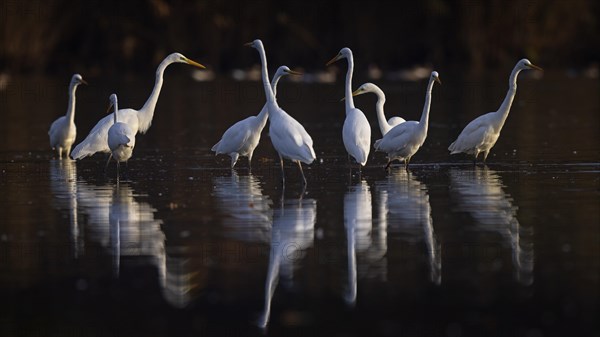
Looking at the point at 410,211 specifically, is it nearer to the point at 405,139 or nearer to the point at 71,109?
the point at 405,139

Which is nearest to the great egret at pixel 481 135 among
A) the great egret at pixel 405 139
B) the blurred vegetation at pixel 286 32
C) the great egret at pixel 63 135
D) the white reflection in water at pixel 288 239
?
the great egret at pixel 405 139

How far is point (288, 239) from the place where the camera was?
1055cm

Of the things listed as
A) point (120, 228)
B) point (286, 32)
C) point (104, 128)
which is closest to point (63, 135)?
point (104, 128)

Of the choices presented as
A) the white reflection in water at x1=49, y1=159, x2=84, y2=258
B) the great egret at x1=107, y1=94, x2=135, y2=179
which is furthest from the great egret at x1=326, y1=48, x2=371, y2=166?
the white reflection in water at x1=49, y1=159, x2=84, y2=258

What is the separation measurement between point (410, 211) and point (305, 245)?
2.10m

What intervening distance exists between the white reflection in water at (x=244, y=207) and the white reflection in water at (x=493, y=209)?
2.03 metres

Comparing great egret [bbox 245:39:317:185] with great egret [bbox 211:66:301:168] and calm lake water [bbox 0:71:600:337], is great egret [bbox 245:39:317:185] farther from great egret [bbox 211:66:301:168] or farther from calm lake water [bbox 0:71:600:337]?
great egret [bbox 211:66:301:168]

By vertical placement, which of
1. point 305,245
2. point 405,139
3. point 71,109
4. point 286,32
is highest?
→ point 286,32

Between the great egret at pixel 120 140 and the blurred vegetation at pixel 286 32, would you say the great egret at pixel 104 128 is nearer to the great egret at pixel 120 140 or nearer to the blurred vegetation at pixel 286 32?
the great egret at pixel 120 140

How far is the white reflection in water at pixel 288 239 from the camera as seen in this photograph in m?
8.92

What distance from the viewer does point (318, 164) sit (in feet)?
56.2

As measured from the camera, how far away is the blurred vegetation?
4647cm

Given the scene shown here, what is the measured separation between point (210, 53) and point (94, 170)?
31111 millimetres

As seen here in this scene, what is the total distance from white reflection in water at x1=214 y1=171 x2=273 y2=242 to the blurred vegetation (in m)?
30.9
